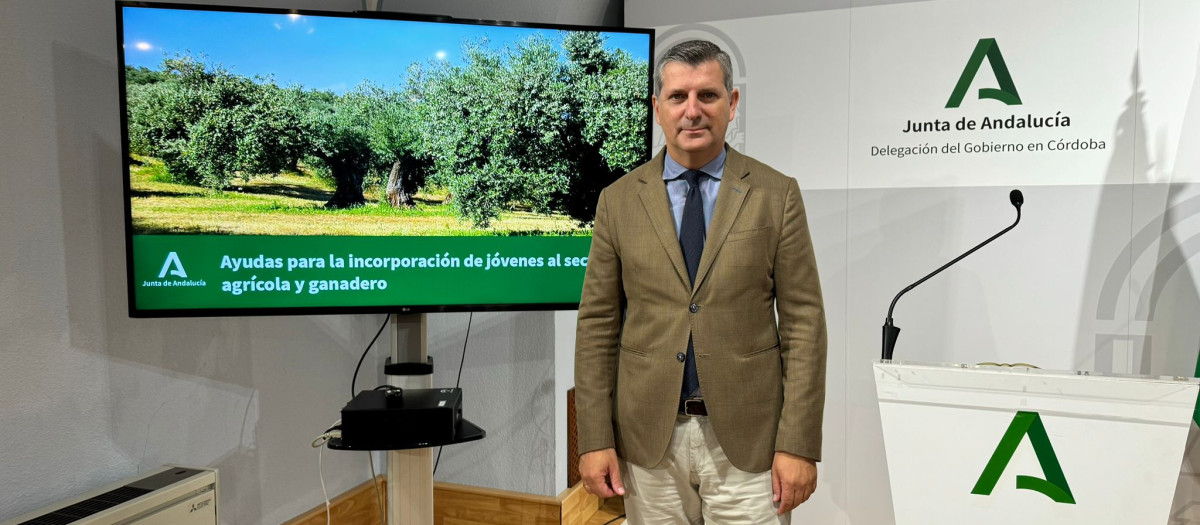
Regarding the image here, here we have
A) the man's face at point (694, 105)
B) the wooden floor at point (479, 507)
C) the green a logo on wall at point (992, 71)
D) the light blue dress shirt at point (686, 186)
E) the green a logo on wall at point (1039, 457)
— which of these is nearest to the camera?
the man's face at point (694, 105)

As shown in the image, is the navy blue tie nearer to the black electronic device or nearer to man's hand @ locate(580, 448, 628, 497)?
man's hand @ locate(580, 448, 628, 497)

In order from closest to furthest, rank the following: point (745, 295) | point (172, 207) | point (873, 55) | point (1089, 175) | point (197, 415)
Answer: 1. point (745, 295)
2. point (172, 207)
3. point (197, 415)
4. point (1089, 175)
5. point (873, 55)

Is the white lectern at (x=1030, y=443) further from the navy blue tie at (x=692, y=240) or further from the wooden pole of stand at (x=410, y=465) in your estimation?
the wooden pole of stand at (x=410, y=465)

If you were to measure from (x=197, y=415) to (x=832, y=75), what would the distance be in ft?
8.41

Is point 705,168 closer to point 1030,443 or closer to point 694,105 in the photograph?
point 694,105

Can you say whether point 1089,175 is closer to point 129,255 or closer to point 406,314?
point 406,314

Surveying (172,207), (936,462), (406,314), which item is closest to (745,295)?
(936,462)

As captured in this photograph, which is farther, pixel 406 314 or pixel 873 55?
pixel 873 55

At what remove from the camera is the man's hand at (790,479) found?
152 centimetres

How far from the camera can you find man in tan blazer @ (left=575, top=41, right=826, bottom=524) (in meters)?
1.54

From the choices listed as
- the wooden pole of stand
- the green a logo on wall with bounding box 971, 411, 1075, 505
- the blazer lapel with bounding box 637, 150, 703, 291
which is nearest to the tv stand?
the wooden pole of stand

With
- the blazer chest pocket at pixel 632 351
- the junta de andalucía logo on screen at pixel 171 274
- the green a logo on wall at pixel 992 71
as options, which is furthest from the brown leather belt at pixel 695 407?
the green a logo on wall at pixel 992 71

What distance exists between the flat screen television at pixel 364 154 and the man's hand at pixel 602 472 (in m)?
0.77

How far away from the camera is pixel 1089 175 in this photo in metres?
2.63
